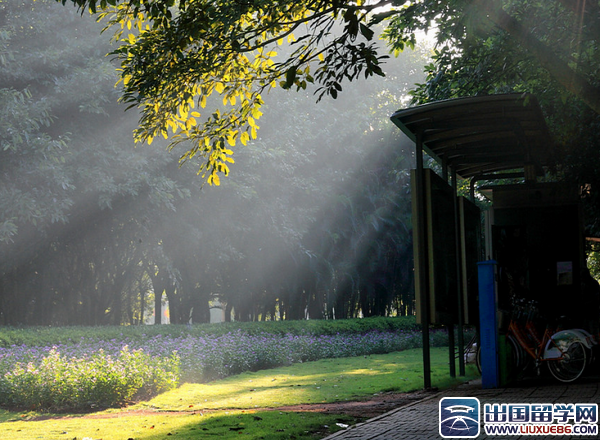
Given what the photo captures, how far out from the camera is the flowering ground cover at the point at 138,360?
10.9 m

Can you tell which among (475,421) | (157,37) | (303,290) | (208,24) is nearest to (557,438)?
(475,421)

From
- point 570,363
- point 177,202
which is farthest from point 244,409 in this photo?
point 177,202

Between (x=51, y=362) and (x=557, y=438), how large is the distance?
8458 millimetres

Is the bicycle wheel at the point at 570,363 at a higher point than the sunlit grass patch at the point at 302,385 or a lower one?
higher

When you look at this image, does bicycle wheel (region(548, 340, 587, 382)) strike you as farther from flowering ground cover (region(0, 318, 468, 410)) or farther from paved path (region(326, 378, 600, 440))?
flowering ground cover (region(0, 318, 468, 410))

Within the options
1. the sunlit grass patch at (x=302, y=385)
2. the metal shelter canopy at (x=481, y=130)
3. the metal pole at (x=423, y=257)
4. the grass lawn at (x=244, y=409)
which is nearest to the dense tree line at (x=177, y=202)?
the sunlit grass patch at (x=302, y=385)

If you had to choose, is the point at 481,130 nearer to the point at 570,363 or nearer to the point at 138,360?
the point at 570,363

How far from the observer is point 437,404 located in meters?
8.28

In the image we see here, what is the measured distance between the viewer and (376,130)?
1298 inches

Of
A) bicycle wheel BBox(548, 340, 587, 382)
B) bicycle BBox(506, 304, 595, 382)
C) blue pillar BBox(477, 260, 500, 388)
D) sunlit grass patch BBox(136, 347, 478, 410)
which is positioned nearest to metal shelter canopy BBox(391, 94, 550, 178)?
blue pillar BBox(477, 260, 500, 388)

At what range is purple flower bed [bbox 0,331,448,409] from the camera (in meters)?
10.9

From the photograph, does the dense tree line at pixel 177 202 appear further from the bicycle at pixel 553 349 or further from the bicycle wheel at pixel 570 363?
the bicycle wheel at pixel 570 363

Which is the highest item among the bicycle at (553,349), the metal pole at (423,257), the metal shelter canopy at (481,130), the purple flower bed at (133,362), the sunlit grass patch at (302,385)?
the metal shelter canopy at (481,130)

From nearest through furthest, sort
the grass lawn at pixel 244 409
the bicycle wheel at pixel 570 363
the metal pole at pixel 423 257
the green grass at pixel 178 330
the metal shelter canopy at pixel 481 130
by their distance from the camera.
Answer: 1. the grass lawn at pixel 244 409
2. the metal shelter canopy at pixel 481 130
3. the bicycle wheel at pixel 570 363
4. the metal pole at pixel 423 257
5. the green grass at pixel 178 330
